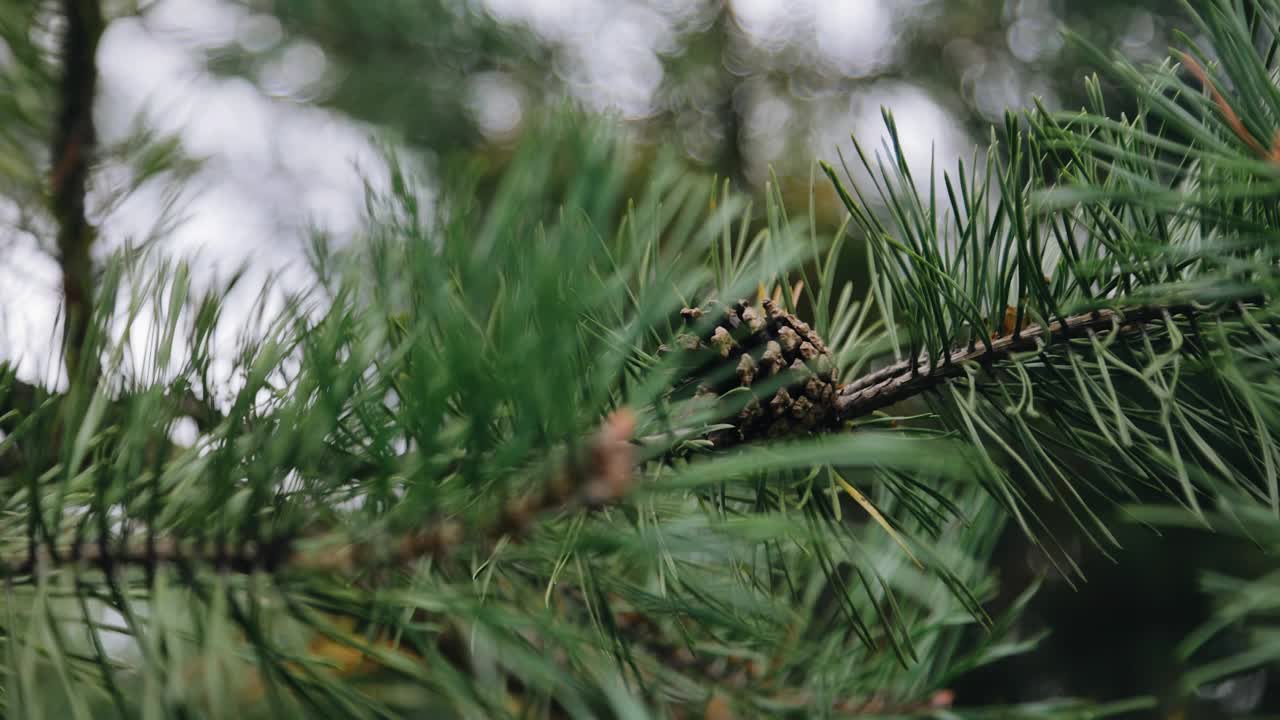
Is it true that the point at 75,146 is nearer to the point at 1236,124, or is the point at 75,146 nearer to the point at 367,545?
the point at 367,545

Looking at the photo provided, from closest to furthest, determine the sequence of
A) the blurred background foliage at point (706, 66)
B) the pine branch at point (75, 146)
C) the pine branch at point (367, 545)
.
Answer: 1. the pine branch at point (367, 545)
2. the pine branch at point (75, 146)
3. the blurred background foliage at point (706, 66)

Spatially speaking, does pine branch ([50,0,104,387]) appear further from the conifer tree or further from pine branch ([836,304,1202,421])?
pine branch ([836,304,1202,421])

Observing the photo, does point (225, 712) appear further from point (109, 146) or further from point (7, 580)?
point (109, 146)

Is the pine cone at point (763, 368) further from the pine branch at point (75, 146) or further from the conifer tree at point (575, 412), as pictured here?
the pine branch at point (75, 146)

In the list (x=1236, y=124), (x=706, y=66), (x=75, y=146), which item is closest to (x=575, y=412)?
(x=1236, y=124)

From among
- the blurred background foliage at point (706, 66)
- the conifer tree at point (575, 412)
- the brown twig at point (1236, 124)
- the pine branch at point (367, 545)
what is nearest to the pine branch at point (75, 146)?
the conifer tree at point (575, 412)

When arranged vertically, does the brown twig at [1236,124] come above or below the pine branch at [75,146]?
above

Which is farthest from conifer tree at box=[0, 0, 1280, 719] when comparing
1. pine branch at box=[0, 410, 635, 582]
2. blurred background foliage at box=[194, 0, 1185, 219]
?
blurred background foliage at box=[194, 0, 1185, 219]

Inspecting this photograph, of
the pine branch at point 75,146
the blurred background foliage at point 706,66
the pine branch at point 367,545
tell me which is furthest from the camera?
the blurred background foliage at point 706,66
